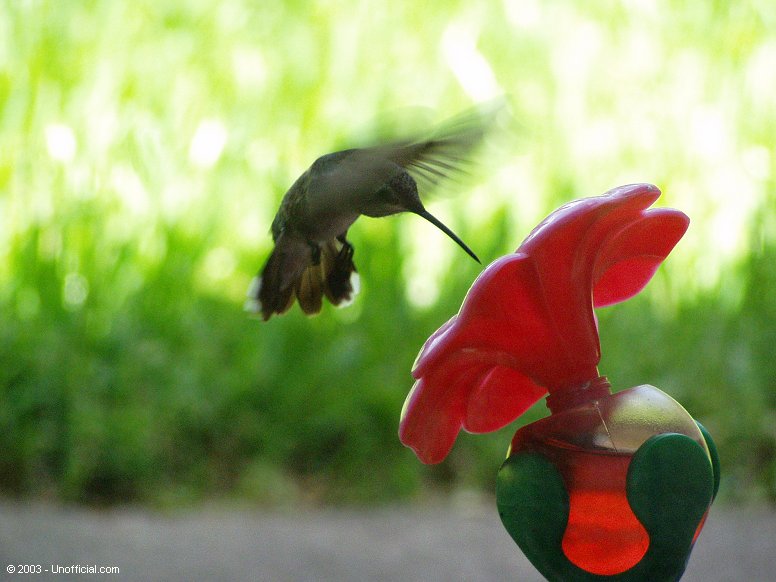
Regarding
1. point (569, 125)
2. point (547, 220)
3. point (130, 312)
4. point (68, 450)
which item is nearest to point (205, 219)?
point (130, 312)

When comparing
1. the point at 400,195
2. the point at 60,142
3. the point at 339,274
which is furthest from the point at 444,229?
the point at 60,142

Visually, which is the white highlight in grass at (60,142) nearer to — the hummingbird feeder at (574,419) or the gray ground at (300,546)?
the gray ground at (300,546)

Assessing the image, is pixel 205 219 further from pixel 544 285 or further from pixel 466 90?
pixel 544 285

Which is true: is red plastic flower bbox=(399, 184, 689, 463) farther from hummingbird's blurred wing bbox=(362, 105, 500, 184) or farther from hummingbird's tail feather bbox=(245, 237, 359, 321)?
hummingbird's tail feather bbox=(245, 237, 359, 321)

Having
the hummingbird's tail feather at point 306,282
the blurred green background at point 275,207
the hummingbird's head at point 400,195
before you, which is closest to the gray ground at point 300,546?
the blurred green background at point 275,207

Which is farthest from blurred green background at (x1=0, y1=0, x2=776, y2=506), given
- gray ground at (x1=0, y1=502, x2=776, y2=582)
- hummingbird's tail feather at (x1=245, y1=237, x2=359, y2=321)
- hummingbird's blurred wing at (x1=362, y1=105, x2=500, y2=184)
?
hummingbird's blurred wing at (x1=362, y1=105, x2=500, y2=184)

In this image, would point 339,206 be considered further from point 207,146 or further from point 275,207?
point 207,146

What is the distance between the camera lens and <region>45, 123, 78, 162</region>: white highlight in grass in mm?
2883

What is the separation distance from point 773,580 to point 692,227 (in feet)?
5.13

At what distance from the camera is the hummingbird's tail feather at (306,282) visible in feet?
4.51

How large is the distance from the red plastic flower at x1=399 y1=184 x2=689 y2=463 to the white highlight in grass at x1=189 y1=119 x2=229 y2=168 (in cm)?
218

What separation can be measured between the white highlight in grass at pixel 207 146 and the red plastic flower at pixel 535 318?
2177 millimetres

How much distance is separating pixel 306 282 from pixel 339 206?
0.22 m

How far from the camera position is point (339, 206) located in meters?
1.23
